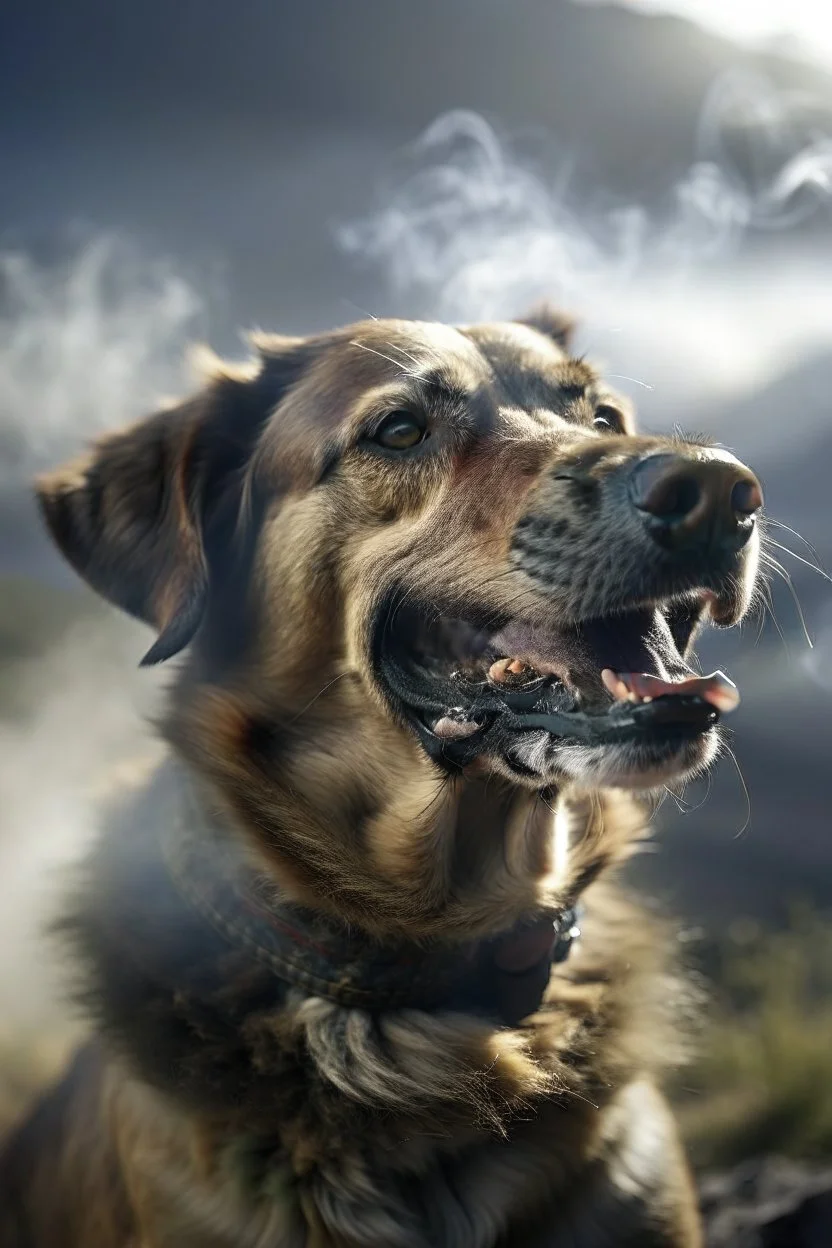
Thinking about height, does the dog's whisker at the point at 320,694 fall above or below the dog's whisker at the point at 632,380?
below

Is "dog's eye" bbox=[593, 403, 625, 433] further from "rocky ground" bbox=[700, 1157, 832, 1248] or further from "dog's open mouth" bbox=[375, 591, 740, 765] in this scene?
"rocky ground" bbox=[700, 1157, 832, 1248]

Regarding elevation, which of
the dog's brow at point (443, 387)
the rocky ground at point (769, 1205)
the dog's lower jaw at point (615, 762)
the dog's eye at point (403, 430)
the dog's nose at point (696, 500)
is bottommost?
the rocky ground at point (769, 1205)

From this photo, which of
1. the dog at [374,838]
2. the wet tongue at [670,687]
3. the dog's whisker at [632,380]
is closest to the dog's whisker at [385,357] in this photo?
the dog at [374,838]

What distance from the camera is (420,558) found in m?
1.46

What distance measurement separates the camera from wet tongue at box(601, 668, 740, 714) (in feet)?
3.88

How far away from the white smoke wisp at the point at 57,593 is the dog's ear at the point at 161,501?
8 cm

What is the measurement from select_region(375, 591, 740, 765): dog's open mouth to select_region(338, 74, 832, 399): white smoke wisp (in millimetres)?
695

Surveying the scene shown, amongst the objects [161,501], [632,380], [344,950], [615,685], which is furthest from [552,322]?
[344,950]

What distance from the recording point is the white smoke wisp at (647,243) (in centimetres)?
184

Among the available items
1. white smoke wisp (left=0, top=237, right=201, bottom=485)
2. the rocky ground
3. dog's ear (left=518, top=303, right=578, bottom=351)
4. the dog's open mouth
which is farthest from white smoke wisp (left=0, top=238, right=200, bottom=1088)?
the rocky ground

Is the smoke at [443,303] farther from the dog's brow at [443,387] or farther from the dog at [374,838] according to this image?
the dog's brow at [443,387]

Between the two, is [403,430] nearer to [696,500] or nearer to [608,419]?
[608,419]

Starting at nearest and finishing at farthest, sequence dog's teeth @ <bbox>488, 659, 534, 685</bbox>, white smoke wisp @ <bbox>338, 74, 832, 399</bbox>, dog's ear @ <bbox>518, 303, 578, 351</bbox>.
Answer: dog's teeth @ <bbox>488, 659, 534, 685</bbox>, white smoke wisp @ <bbox>338, 74, 832, 399</bbox>, dog's ear @ <bbox>518, 303, 578, 351</bbox>

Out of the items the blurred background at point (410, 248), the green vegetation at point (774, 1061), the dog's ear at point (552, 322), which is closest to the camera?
the blurred background at point (410, 248)
